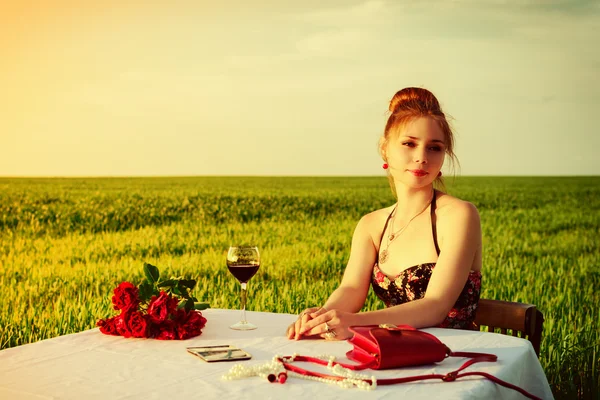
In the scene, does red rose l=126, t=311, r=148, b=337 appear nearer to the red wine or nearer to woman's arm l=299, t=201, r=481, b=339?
the red wine

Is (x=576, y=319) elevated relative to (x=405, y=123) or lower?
lower

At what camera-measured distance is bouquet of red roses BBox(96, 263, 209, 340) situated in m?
2.43

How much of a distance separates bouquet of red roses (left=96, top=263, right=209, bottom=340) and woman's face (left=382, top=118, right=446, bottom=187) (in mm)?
1104

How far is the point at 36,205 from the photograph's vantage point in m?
20.6

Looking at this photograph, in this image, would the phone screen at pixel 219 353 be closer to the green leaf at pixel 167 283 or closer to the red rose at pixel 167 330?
the red rose at pixel 167 330

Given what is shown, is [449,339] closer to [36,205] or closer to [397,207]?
[397,207]

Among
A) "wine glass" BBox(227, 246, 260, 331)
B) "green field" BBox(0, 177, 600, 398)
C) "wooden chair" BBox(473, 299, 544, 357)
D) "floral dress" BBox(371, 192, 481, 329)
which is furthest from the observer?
"green field" BBox(0, 177, 600, 398)

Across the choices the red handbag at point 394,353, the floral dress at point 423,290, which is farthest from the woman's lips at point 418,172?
the red handbag at point 394,353

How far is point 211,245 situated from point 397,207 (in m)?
9.35

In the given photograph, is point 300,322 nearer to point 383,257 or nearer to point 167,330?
Answer: point 167,330

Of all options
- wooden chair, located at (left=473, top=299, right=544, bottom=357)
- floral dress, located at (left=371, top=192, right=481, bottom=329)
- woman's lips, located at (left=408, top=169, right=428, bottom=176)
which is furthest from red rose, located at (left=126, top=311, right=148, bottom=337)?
wooden chair, located at (left=473, top=299, right=544, bottom=357)

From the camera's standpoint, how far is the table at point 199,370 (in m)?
1.81

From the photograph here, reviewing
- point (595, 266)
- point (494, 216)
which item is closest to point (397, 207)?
point (595, 266)

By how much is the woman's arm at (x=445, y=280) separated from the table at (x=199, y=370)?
124 mm
